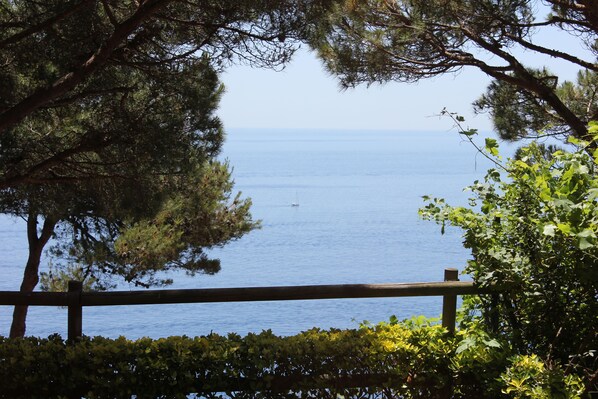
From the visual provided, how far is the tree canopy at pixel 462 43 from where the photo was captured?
627cm

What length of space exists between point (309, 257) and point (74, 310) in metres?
21.2

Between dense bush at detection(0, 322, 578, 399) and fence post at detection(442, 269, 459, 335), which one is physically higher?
fence post at detection(442, 269, 459, 335)

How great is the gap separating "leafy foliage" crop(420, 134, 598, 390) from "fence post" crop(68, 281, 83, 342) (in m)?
1.49

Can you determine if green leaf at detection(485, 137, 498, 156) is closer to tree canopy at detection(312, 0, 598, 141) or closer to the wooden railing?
the wooden railing

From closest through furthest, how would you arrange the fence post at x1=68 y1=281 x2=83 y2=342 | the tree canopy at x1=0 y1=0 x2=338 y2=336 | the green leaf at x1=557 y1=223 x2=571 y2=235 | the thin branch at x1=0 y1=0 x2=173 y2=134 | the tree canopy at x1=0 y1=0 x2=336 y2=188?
the green leaf at x1=557 y1=223 x2=571 y2=235, the fence post at x1=68 y1=281 x2=83 y2=342, the thin branch at x1=0 y1=0 x2=173 y2=134, the tree canopy at x1=0 y1=0 x2=336 y2=188, the tree canopy at x1=0 y1=0 x2=338 y2=336

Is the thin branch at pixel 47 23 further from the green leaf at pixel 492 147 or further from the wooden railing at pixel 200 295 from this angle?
the green leaf at pixel 492 147

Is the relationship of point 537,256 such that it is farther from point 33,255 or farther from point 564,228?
point 33,255

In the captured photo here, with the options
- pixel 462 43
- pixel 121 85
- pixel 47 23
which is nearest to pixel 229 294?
pixel 47 23

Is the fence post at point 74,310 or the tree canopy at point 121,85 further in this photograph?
the tree canopy at point 121,85

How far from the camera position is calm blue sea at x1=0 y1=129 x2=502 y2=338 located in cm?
1719

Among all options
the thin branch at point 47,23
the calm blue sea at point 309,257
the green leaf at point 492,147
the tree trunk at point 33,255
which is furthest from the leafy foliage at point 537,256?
the tree trunk at point 33,255

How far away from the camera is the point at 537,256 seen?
9.95 ft

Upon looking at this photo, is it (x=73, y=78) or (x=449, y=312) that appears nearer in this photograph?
(x=449, y=312)

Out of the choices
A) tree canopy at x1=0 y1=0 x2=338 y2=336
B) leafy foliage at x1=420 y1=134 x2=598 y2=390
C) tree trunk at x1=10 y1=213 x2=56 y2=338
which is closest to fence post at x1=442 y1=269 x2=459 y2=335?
leafy foliage at x1=420 y1=134 x2=598 y2=390
